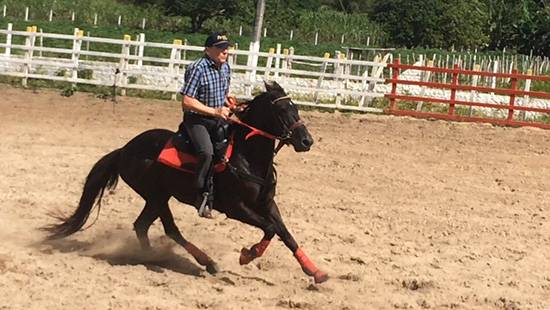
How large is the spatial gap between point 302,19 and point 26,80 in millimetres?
36005

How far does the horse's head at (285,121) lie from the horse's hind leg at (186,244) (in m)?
1.19

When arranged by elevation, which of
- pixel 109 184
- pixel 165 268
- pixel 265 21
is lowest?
pixel 165 268

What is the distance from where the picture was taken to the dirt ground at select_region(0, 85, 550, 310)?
5.96m

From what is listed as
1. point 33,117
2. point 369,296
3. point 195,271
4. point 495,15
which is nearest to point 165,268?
point 195,271

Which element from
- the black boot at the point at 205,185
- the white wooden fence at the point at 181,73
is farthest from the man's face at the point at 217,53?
the white wooden fence at the point at 181,73

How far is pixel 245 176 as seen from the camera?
250 inches

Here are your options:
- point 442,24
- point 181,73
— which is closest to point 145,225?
point 181,73

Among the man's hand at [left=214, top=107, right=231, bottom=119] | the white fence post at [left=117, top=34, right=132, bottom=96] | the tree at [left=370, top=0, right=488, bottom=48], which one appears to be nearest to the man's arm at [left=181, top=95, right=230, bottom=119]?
the man's hand at [left=214, top=107, right=231, bottom=119]

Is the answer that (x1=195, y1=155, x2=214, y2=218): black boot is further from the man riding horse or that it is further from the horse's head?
the horse's head

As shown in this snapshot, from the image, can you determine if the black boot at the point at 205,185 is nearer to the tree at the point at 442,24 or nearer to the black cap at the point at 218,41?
the black cap at the point at 218,41

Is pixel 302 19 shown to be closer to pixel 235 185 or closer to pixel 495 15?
pixel 495 15

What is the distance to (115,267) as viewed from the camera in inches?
257

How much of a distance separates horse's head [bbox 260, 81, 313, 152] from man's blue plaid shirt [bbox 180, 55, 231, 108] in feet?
1.41

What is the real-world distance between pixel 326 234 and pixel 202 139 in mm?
2150
